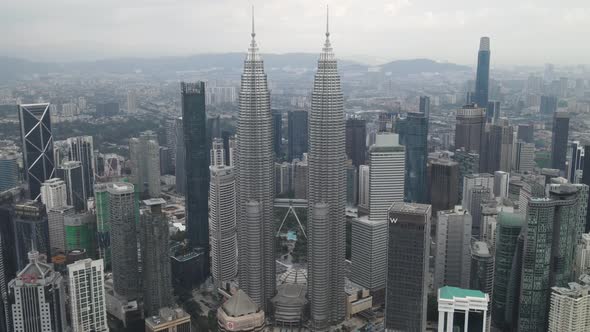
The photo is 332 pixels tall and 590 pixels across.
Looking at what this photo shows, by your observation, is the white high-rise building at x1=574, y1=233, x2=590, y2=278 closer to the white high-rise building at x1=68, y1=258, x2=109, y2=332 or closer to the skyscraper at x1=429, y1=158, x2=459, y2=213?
the skyscraper at x1=429, y1=158, x2=459, y2=213

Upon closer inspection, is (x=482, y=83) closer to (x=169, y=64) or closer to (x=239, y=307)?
(x=169, y=64)

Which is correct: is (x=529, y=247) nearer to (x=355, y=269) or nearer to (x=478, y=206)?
(x=355, y=269)

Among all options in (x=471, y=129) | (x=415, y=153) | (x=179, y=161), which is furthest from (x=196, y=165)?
(x=471, y=129)

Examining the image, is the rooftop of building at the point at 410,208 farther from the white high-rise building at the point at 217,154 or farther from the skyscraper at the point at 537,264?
A: the white high-rise building at the point at 217,154

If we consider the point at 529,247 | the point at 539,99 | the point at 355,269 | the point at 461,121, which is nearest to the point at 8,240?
the point at 355,269

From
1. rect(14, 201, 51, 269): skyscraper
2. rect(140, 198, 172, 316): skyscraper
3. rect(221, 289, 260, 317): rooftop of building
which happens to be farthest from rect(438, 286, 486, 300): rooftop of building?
rect(14, 201, 51, 269): skyscraper

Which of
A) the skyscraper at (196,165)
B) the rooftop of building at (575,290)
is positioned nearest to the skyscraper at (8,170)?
the skyscraper at (196,165)
